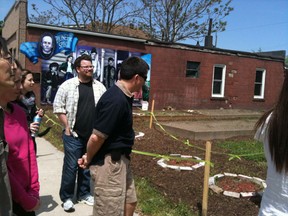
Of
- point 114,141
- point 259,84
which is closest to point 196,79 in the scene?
point 259,84

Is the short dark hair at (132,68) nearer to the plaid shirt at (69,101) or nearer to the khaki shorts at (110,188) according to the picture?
the khaki shorts at (110,188)

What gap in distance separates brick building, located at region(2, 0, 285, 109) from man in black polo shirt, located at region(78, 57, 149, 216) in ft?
41.9

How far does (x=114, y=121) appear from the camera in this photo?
9.56ft

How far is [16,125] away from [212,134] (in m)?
8.44

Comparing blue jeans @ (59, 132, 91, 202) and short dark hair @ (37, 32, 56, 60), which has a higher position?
short dark hair @ (37, 32, 56, 60)

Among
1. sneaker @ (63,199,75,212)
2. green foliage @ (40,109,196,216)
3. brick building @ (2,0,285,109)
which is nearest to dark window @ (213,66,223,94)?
brick building @ (2,0,285,109)

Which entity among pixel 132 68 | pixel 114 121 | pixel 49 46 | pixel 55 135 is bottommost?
pixel 55 135

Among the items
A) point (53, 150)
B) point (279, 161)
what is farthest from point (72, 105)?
point (53, 150)

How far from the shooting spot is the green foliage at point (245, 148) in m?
7.96

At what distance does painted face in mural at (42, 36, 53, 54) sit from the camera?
15.0m

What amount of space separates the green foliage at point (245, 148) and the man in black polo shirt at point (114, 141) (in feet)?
17.7

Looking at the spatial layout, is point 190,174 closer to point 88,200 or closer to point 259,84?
point 88,200

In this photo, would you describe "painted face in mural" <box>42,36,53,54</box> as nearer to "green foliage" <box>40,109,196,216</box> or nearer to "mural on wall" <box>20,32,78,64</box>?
"mural on wall" <box>20,32,78,64</box>

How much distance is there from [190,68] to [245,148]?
1100 centimetres
